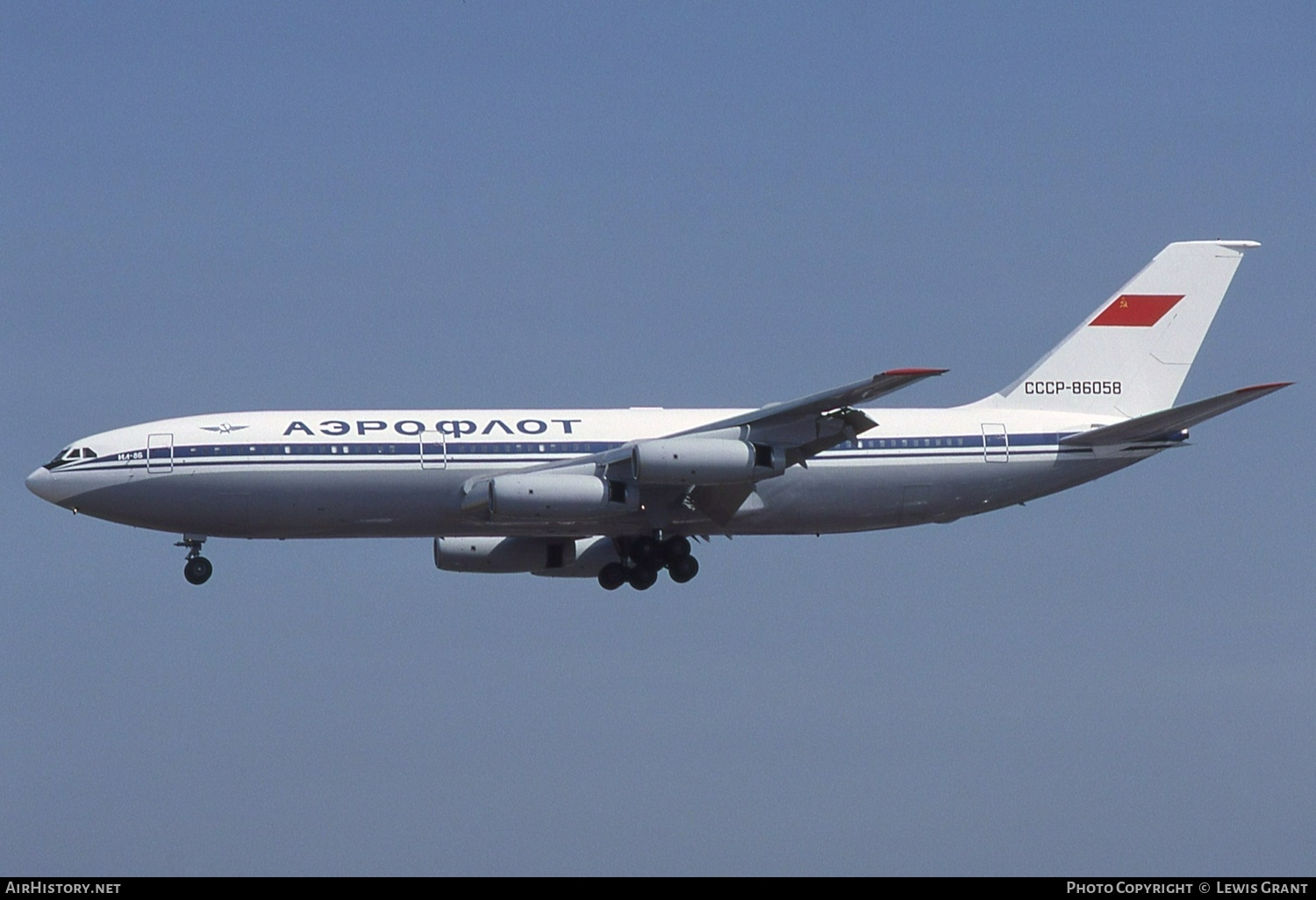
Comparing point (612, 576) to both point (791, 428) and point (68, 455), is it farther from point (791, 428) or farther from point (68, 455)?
point (68, 455)

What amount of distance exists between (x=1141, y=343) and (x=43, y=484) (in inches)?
1150

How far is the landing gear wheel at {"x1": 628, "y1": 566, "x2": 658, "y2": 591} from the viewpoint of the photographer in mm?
51469

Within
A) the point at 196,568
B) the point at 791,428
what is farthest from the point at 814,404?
the point at 196,568

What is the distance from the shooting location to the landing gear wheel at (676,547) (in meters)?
50.7

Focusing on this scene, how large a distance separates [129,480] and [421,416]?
7.25 meters

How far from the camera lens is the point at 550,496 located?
152ft

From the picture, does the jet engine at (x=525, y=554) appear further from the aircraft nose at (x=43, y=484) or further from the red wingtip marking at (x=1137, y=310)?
the red wingtip marking at (x=1137, y=310)

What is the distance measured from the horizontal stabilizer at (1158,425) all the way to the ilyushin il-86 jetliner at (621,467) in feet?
0.21

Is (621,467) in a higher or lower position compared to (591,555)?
higher

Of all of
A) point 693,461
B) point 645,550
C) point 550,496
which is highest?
point 693,461

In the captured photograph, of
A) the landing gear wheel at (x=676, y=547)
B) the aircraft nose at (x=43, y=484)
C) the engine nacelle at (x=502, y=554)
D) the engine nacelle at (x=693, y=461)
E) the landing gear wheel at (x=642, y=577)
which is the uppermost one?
the aircraft nose at (x=43, y=484)

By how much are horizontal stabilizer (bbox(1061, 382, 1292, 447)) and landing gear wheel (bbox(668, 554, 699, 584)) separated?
10.1m

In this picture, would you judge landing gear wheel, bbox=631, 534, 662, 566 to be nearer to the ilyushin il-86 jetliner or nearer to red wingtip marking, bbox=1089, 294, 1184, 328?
the ilyushin il-86 jetliner

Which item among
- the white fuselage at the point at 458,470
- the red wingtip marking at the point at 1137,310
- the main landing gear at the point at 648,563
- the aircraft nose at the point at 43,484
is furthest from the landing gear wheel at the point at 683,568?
the aircraft nose at the point at 43,484
